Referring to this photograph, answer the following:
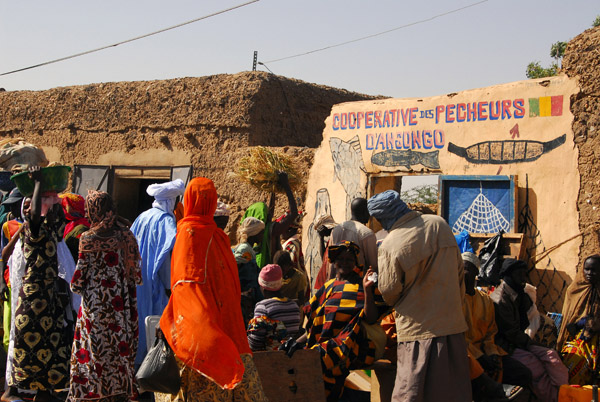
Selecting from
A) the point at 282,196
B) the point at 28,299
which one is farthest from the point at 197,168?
the point at 28,299

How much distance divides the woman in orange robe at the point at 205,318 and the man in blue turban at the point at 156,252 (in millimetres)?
1614

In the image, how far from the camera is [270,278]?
5570 mm

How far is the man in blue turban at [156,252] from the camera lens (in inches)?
243

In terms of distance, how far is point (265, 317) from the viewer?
17.5ft

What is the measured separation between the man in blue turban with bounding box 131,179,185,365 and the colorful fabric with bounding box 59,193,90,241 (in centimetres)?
56

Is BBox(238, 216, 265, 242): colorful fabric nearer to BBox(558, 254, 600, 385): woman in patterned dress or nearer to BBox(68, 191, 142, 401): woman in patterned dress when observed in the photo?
BBox(68, 191, 142, 401): woman in patterned dress

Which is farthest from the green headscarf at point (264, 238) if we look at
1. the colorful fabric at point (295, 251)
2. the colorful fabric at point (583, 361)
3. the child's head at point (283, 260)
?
the colorful fabric at point (583, 361)

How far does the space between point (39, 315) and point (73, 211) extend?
114cm

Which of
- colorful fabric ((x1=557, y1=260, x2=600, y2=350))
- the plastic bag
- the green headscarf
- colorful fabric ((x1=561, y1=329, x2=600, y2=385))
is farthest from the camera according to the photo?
the green headscarf

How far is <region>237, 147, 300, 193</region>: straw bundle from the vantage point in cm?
907

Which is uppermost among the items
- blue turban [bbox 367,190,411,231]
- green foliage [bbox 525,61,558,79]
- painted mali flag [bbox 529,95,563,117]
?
green foliage [bbox 525,61,558,79]

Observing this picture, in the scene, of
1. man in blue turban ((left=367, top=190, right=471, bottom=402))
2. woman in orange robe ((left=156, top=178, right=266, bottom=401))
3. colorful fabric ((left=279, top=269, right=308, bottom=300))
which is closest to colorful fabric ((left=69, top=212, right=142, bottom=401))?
woman in orange robe ((left=156, top=178, right=266, bottom=401))

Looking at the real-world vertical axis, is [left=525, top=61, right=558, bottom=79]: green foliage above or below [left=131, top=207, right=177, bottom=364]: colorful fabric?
above

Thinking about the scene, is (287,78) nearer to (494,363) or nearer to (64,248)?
(64,248)
